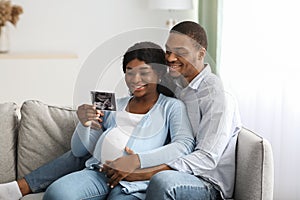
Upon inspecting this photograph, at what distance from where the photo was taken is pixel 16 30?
13.3 feet

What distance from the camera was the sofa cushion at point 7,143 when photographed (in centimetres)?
251

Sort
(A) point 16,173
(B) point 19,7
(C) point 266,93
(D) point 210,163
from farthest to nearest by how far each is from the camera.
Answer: (B) point 19,7, (C) point 266,93, (A) point 16,173, (D) point 210,163

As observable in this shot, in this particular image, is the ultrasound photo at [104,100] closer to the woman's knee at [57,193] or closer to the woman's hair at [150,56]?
the woman's hair at [150,56]

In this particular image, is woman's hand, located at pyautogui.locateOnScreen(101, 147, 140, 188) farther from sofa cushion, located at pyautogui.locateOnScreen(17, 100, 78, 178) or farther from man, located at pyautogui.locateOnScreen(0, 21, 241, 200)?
sofa cushion, located at pyautogui.locateOnScreen(17, 100, 78, 178)

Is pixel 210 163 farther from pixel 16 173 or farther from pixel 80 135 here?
pixel 16 173

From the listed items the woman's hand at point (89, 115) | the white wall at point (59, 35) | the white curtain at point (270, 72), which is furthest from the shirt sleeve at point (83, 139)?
the white wall at point (59, 35)

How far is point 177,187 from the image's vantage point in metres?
2.07

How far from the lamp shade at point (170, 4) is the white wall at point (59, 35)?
368 mm

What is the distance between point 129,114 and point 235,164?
49 centimetres

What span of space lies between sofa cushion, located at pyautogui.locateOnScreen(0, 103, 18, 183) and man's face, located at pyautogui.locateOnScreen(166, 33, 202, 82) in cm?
79

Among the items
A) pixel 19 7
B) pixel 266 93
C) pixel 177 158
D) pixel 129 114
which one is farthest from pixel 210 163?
pixel 19 7

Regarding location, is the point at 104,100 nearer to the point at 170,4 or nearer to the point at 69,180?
the point at 69,180

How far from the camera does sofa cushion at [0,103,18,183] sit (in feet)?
8.25

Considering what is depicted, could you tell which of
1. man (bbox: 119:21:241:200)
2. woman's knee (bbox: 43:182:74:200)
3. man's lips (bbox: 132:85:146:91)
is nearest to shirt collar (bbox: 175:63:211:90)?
man (bbox: 119:21:241:200)
